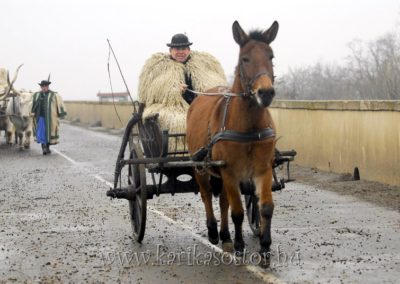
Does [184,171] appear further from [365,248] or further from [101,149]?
[101,149]

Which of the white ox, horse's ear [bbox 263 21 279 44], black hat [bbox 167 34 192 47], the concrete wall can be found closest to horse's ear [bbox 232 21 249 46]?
horse's ear [bbox 263 21 279 44]

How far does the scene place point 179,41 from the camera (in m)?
10.2

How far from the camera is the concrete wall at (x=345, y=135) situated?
13.4 metres

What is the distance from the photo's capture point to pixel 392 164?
13227 millimetres

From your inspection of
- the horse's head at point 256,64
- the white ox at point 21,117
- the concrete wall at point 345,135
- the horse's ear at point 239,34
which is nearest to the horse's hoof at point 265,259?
the horse's head at point 256,64

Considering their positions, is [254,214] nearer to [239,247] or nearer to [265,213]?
[239,247]

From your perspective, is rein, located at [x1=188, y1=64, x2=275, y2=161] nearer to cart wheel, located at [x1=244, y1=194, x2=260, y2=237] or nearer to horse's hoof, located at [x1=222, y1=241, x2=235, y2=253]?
horse's hoof, located at [x1=222, y1=241, x2=235, y2=253]

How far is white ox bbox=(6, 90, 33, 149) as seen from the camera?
24766mm

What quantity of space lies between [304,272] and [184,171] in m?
2.35

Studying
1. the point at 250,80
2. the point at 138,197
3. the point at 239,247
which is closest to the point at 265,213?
the point at 239,247

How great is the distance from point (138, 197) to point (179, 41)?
2277 mm

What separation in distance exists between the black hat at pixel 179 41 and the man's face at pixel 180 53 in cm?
4

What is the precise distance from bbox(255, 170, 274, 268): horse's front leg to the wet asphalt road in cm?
17

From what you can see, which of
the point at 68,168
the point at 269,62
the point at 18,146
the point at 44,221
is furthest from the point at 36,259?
the point at 18,146
